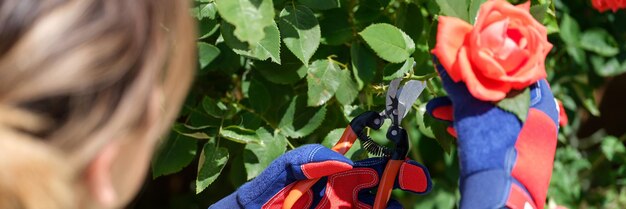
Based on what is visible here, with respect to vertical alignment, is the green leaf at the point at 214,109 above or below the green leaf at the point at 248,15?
below

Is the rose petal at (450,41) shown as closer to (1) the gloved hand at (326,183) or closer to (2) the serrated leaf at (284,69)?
(1) the gloved hand at (326,183)

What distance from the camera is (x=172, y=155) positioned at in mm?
1278

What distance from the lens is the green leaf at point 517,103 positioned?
2.62 ft

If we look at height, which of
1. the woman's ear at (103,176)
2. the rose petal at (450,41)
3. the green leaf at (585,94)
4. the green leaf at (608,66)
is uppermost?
the woman's ear at (103,176)

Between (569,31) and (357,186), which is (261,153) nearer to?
(357,186)

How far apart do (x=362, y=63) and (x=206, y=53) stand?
8.2 inches

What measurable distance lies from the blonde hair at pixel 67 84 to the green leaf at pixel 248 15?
26cm

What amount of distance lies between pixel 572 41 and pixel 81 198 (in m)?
1.30

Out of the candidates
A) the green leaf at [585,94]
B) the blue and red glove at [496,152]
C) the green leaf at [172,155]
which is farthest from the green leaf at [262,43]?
the green leaf at [585,94]

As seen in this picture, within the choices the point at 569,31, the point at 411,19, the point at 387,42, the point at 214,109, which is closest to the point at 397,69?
the point at 387,42

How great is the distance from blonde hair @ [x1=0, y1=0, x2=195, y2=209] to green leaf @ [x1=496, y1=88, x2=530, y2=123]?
292mm

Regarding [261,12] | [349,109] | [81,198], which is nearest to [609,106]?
[349,109]

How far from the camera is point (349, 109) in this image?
126cm

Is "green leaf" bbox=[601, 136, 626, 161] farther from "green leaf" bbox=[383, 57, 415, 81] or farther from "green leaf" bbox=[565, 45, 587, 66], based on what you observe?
"green leaf" bbox=[383, 57, 415, 81]
